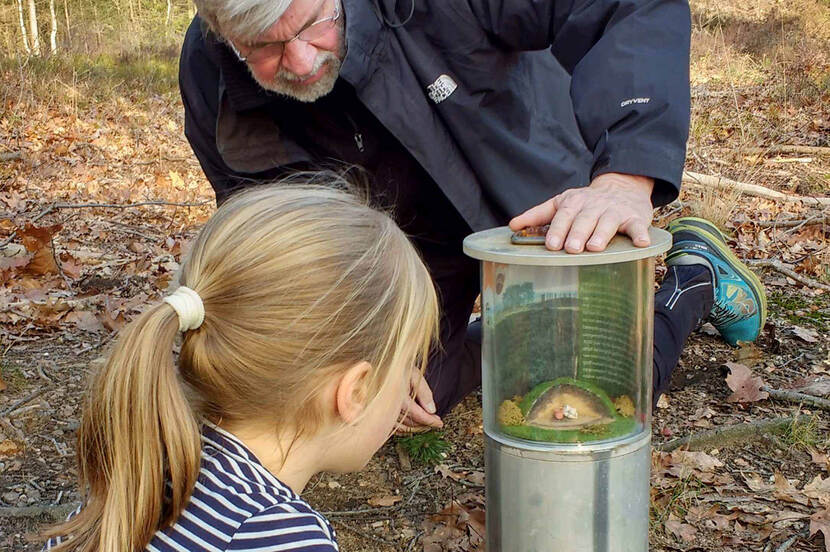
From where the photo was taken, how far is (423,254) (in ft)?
12.3

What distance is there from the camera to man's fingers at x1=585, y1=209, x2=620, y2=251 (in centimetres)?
197

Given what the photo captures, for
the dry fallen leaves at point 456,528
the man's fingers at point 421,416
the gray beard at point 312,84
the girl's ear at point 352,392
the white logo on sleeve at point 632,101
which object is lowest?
the dry fallen leaves at point 456,528

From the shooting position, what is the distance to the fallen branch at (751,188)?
255 inches

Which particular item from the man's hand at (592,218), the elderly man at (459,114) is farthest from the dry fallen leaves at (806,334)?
the man's hand at (592,218)

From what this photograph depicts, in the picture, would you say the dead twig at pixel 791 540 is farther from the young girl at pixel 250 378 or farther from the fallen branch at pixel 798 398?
the young girl at pixel 250 378

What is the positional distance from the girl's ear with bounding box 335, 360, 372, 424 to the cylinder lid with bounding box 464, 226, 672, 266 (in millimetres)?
389

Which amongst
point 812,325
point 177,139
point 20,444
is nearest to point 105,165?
point 177,139

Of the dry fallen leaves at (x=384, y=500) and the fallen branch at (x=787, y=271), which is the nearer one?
the dry fallen leaves at (x=384, y=500)

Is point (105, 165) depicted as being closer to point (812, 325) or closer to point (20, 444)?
point (20, 444)

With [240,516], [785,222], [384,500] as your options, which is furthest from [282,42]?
[785,222]

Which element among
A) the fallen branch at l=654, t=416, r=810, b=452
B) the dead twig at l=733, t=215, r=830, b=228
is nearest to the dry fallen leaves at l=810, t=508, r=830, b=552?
the fallen branch at l=654, t=416, r=810, b=452

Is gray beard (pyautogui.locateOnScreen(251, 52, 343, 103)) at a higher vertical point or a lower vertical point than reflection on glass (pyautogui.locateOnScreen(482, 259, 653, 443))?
higher

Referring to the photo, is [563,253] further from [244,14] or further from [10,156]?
[10,156]

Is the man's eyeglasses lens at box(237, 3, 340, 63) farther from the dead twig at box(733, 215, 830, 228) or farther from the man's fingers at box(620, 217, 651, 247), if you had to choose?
the dead twig at box(733, 215, 830, 228)
